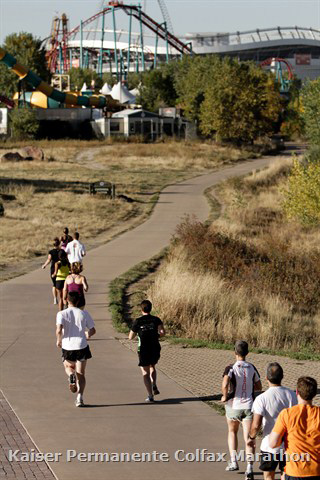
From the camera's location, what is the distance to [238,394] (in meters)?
9.62

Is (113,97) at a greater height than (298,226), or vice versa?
(113,97)

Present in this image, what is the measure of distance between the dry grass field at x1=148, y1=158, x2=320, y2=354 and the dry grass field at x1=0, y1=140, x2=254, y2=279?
15.4 ft

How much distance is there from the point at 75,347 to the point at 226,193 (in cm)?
3778

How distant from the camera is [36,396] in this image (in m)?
12.5

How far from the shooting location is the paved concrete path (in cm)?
968

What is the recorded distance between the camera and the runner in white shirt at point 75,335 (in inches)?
468

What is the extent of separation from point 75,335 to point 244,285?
11843 mm

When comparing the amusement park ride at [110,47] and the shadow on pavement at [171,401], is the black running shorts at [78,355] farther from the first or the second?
→ the amusement park ride at [110,47]

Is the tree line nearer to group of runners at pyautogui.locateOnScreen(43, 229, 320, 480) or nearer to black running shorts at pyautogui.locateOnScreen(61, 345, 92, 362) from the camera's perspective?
group of runners at pyautogui.locateOnScreen(43, 229, 320, 480)

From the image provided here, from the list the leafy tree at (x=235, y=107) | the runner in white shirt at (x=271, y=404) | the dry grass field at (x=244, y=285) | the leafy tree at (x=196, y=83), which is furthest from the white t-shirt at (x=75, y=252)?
the leafy tree at (x=196, y=83)

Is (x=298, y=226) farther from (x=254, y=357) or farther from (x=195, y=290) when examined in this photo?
(x=254, y=357)

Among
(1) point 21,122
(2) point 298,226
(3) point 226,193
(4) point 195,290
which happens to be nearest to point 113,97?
(1) point 21,122

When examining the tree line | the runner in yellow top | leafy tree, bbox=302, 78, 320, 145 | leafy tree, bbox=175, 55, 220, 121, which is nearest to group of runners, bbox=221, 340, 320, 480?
the runner in yellow top

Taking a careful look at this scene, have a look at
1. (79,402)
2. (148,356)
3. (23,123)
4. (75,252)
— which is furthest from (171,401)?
(23,123)
